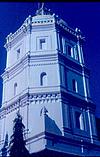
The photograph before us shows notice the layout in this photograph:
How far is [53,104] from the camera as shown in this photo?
61.8 ft

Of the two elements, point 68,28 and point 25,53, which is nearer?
point 25,53

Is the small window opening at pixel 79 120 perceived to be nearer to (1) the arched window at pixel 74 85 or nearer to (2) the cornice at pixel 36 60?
(1) the arched window at pixel 74 85

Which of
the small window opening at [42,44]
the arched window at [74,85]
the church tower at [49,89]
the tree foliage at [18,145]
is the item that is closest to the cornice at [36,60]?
the church tower at [49,89]

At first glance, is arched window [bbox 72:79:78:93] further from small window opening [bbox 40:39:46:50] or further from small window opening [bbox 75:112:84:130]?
small window opening [bbox 40:39:46:50]

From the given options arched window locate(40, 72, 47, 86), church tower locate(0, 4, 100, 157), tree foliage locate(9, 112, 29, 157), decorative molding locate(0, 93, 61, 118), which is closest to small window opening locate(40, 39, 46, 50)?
church tower locate(0, 4, 100, 157)

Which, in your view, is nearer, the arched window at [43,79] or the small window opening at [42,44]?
the arched window at [43,79]

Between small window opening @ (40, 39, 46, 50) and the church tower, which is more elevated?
small window opening @ (40, 39, 46, 50)

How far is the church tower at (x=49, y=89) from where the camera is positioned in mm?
17781

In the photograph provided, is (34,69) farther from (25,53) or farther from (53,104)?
(53,104)

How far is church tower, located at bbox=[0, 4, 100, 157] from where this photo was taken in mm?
17781

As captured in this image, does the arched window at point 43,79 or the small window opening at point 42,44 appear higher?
the small window opening at point 42,44

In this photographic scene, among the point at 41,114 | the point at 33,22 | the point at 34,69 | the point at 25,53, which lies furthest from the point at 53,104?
the point at 33,22

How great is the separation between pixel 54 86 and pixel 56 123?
2.72m

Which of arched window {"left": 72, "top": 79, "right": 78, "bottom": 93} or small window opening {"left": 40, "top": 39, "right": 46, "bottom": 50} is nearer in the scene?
arched window {"left": 72, "top": 79, "right": 78, "bottom": 93}
